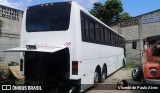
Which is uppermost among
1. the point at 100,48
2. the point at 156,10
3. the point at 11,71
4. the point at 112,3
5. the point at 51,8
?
the point at 112,3

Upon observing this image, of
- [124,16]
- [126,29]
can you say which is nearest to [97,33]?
[126,29]

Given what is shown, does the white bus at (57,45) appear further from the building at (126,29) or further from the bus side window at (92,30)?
the building at (126,29)

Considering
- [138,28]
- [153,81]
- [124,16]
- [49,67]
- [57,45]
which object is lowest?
[153,81]

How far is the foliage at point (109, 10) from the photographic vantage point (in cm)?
3819

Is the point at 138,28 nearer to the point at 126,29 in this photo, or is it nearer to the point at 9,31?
the point at 126,29

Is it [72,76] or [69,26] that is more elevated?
[69,26]

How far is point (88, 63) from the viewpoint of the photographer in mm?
10430

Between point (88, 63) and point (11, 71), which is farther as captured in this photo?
point (11, 71)

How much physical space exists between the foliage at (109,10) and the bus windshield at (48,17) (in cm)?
2842

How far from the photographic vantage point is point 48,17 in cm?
986

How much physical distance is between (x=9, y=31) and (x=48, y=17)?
8.93 m

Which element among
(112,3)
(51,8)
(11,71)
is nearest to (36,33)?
(51,8)

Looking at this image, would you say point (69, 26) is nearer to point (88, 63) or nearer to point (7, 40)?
point (88, 63)

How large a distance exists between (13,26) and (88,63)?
31.7 ft
